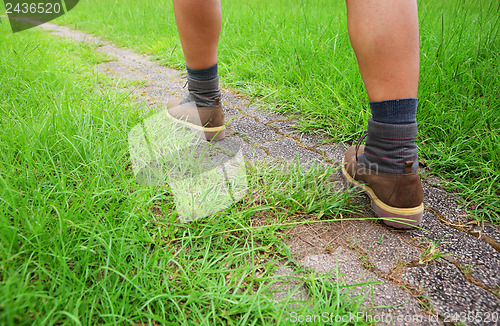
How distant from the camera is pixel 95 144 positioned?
1.24m

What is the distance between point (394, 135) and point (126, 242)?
96cm

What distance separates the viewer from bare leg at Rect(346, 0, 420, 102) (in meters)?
0.90

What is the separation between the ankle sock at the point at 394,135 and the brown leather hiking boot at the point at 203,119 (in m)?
0.83

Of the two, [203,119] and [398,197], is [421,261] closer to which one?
[398,197]

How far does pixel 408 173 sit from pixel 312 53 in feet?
5.00

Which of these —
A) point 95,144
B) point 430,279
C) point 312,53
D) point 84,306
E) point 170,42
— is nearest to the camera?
point 84,306

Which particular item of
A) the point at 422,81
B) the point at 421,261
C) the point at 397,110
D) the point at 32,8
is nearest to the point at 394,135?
the point at 397,110

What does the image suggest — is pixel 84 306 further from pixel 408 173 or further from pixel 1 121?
pixel 1 121

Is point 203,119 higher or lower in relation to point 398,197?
higher

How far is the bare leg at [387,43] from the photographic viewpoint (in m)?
0.90

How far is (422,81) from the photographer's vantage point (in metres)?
1.69

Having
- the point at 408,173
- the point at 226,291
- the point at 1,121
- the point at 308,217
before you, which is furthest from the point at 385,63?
the point at 1,121

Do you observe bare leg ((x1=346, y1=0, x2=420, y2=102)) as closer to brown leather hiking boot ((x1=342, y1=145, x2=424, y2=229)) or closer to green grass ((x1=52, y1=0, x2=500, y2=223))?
brown leather hiking boot ((x1=342, y1=145, x2=424, y2=229))

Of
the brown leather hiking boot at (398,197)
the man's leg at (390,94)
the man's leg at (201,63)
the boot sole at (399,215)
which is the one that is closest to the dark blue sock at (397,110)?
the man's leg at (390,94)
